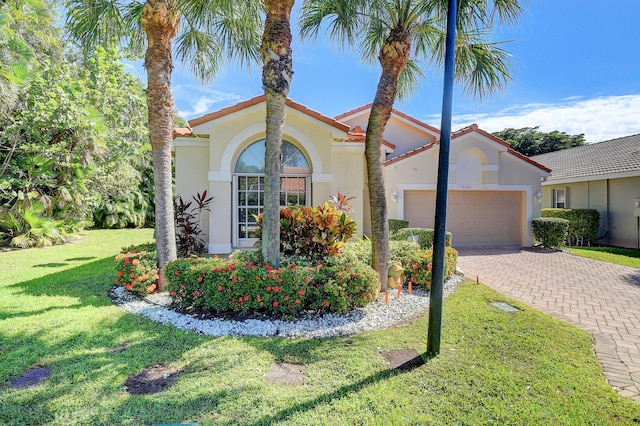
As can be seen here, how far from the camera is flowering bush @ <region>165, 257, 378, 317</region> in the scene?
613 cm

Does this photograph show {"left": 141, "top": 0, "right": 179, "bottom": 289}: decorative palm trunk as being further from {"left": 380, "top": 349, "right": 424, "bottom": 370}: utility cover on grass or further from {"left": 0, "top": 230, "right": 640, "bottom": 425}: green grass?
{"left": 380, "top": 349, "right": 424, "bottom": 370}: utility cover on grass

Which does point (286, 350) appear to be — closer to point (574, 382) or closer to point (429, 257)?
point (574, 382)

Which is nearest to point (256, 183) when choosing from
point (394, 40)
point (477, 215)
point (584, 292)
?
point (394, 40)

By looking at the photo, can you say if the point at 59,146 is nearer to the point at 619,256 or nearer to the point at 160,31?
the point at 160,31

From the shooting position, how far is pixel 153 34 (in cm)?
765

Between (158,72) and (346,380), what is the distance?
7.94 m

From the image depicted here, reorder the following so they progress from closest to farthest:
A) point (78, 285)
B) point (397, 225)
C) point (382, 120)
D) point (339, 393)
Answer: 1. point (339, 393)
2. point (382, 120)
3. point (78, 285)
4. point (397, 225)

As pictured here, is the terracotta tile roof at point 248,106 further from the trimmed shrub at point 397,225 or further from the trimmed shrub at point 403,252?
the trimmed shrub at point 397,225

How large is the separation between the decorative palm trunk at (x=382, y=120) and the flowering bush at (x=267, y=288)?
4.34 feet

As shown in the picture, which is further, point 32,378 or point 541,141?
point 541,141

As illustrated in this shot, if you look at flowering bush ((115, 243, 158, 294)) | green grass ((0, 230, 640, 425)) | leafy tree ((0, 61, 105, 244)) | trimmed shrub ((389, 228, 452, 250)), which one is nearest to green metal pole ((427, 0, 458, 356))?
green grass ((0, 230, 640, 425))

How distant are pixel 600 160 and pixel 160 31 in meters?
25.7

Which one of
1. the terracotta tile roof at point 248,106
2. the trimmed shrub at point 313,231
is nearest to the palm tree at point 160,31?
the terracotta tile roof at point 248,106

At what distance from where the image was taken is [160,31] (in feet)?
25.1
